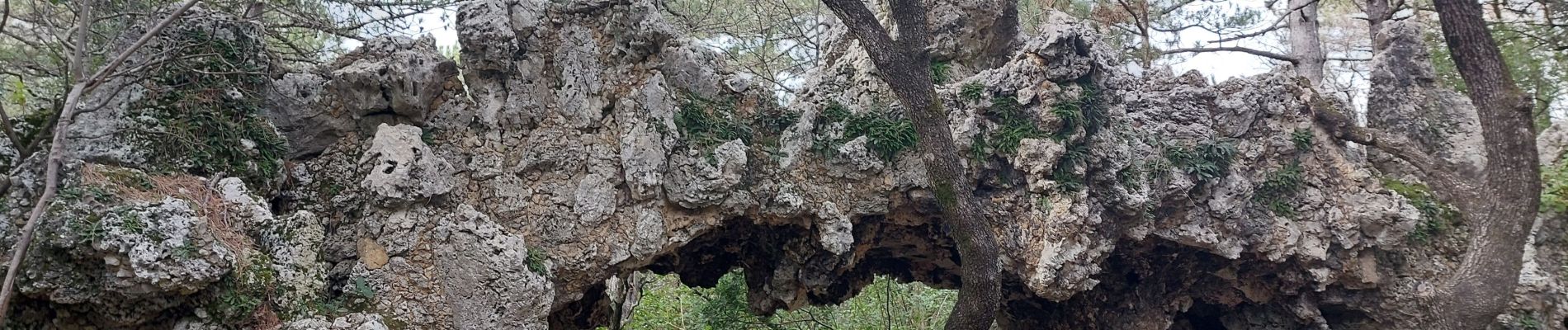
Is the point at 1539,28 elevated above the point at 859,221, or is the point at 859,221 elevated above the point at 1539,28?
the point at 1539,28

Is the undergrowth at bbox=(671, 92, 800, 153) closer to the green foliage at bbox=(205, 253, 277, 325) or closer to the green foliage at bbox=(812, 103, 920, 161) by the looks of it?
the green foliage at bbox=(812, 103, 920, 161)

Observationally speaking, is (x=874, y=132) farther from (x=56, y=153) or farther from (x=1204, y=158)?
(x=56, y=153)

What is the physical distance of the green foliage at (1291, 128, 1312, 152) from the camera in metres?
7.90

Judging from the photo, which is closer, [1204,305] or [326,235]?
[326,235]

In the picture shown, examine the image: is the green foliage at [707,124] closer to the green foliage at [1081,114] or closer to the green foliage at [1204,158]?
the green foliage at [1081,114]

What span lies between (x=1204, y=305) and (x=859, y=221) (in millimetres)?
3810

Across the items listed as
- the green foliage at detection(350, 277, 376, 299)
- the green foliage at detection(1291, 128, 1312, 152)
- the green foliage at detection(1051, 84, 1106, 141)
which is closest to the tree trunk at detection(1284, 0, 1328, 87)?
the green foliage at detection(1291, 128, 1312, 152)

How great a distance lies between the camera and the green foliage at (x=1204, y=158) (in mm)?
7598

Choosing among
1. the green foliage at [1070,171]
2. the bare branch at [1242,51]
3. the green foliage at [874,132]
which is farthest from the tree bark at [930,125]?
the bare branch at [1242,51]

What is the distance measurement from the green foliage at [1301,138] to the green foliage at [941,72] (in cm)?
281

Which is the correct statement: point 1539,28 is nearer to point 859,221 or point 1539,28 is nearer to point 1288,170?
point 1288,170

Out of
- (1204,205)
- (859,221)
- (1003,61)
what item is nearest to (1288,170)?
(1204,205)

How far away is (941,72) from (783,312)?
623 centimetres

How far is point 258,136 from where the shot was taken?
600cm
